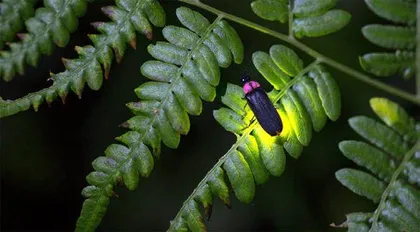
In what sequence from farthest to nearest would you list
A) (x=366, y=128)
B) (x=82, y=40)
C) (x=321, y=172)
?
(x=321, y=172), (x=82, y=40), (x=366, y=128)

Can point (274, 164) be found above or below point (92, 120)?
above

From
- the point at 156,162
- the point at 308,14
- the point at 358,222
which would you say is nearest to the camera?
the point at 358,222

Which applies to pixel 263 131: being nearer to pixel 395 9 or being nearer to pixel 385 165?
pixel 385 165

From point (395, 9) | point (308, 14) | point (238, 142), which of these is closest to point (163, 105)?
point (238, 142)

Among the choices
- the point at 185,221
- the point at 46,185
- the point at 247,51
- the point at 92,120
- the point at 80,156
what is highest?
Answer: the point at 247,51

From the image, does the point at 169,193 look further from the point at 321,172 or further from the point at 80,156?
the point at 321,172

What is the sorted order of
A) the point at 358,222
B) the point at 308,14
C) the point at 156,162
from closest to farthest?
the point at 358,222, the point at 308,14, the point at 156,162

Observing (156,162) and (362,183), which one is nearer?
(362,183)

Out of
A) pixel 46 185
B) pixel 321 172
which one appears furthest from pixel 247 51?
pixel 46 185
